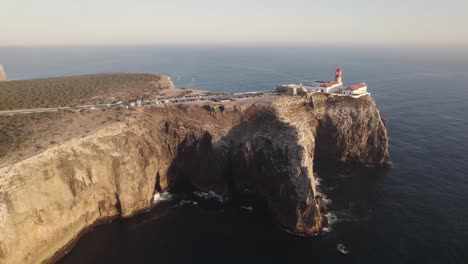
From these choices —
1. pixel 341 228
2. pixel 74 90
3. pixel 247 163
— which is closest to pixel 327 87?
pixel 247 163

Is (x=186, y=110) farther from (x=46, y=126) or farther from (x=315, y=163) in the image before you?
(x=315, y=163)

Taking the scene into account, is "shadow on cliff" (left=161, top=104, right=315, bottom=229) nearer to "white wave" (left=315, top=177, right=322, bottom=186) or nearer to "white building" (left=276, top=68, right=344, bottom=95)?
"white wave" (left=315, top=177, right=322, bottom=186)

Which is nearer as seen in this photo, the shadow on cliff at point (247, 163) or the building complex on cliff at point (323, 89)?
the shadow on cliff at point (247, 163)

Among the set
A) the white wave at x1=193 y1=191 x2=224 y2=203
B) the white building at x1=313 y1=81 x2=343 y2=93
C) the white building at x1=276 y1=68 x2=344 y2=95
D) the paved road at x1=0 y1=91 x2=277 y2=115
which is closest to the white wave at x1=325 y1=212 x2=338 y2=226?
the white wave at x1=193 y1=191 x2=224 y2=203

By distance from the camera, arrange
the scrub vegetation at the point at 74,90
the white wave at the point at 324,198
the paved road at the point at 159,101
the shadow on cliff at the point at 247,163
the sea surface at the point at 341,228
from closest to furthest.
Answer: the sea surface at the point at 341,228, the shadow on cliff at the point at 247,163, the white wave at the point at 324,198, the paved road at the point at 159,101, the scrub vegetation at the point at 74,90

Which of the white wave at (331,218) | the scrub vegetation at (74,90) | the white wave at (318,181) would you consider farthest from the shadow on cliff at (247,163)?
the scrub vegetation at (74,90)

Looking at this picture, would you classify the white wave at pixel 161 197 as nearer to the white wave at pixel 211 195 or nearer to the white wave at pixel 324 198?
the white wave at pixel 211 195

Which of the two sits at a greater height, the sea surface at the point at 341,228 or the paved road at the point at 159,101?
the paved road at the point at 159,101

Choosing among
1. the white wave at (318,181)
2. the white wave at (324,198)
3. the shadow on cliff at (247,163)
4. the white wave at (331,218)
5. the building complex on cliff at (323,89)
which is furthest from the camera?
the building complex on cliff at (323,89)

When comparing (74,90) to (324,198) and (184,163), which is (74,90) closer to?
(184,163)
